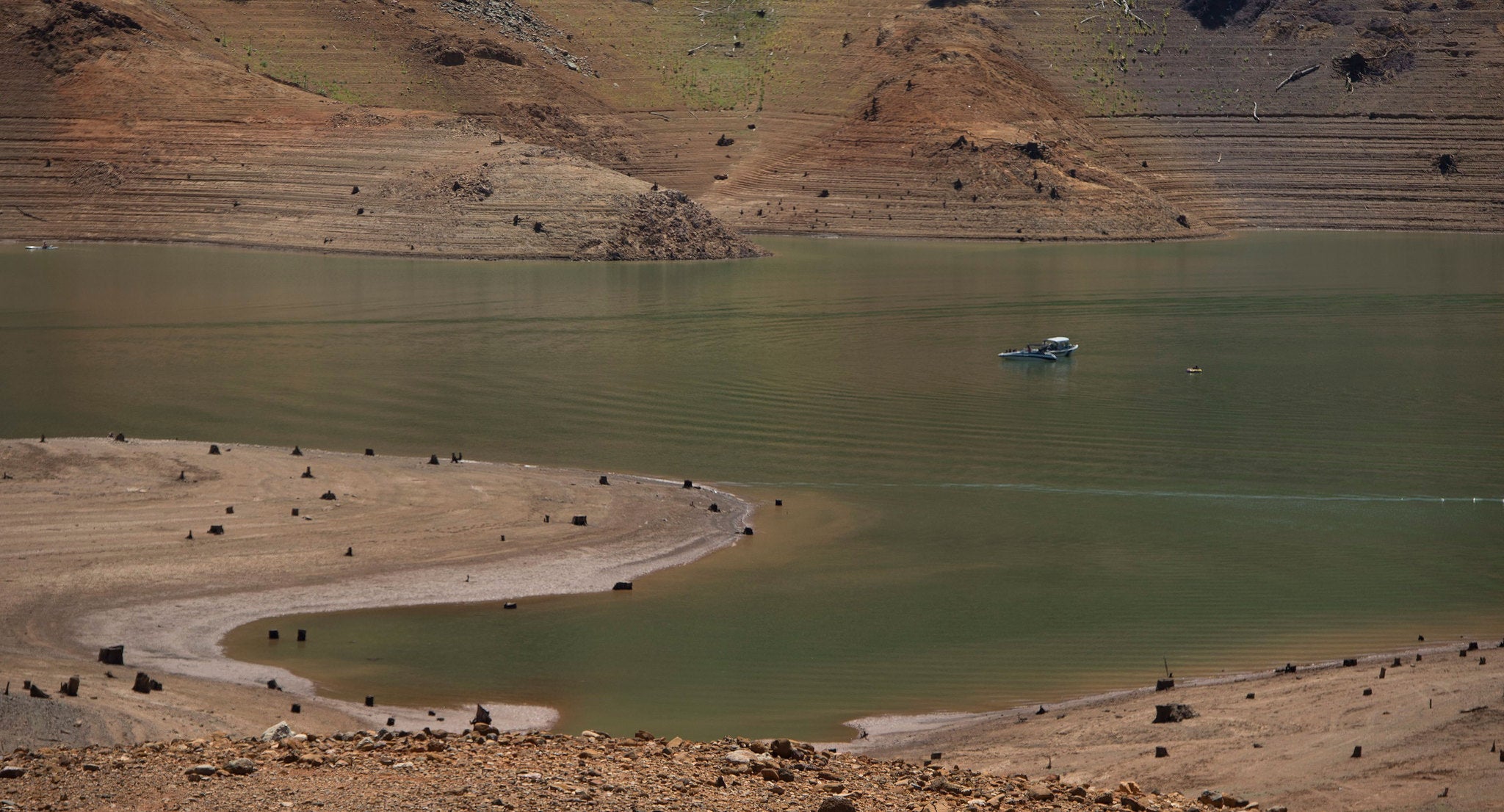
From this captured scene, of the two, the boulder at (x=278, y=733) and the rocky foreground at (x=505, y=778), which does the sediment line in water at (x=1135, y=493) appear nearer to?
the rocky foreground at (x=505, y=778)

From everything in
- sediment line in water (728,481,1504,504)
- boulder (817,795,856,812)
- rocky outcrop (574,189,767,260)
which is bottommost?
boulder (817,795,856,812)

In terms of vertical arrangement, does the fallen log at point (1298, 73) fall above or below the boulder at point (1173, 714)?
above

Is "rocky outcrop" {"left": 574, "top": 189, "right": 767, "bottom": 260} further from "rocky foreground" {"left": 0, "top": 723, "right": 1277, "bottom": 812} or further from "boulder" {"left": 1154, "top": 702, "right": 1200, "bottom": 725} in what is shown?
"rocky foreground" {"left": 0, "top": 723, "right": 1277, "bottom": 812}

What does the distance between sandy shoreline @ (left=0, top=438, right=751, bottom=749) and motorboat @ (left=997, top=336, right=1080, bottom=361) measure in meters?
23.1

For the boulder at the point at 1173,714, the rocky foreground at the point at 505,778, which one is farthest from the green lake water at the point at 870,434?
the rocky foreground at the point at 505,778

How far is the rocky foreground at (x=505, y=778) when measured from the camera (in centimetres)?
1307

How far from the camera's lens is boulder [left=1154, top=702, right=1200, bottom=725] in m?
19.7

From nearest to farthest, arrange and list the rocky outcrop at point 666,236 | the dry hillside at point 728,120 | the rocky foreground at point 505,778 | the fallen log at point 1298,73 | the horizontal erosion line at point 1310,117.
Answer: the rocky foreground at point 505,778 → the rocky outcrop at point 666,236 → the dry hillside at point 728,120 → the horizontal erosion line at point 1310,117 → the fallen log at point 1298,73

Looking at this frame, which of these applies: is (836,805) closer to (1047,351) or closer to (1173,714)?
(1173,714)

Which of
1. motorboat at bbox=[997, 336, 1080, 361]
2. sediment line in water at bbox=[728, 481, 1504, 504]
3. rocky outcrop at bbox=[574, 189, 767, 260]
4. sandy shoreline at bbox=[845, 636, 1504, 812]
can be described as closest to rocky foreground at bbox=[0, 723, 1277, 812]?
sandy shoreline at bbox=[845, 636, 1504, 812]

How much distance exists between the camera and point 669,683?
23.4m

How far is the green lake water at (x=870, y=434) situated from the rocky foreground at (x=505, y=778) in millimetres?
5866

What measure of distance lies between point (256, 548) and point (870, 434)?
735 inches

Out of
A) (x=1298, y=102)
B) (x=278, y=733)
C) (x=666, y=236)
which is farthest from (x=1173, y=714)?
(x=1298, y=102)
